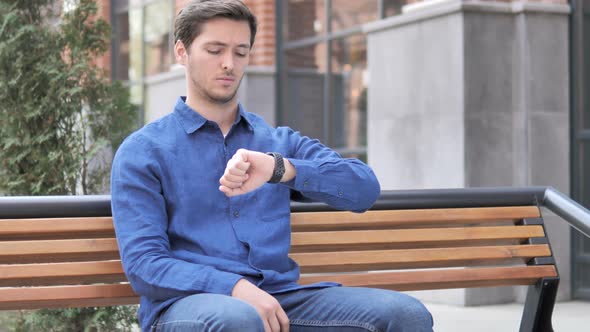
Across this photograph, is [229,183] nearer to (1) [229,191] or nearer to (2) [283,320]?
(1) [229,191]

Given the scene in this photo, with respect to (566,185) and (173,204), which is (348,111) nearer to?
(566,185)

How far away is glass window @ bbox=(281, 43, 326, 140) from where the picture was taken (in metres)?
11.6

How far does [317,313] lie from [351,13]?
789 centimetres

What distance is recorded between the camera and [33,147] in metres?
6.08

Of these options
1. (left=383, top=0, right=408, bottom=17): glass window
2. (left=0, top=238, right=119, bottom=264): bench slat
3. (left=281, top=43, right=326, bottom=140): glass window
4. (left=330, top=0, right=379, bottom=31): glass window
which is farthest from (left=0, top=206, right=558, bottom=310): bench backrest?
(left=281, top=43, right=326, bottom=140): glass window

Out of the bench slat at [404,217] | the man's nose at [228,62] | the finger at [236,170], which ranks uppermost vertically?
the man's nose at [228,62]

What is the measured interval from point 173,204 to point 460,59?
5.59 meters

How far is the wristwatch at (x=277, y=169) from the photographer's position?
3.22 metres

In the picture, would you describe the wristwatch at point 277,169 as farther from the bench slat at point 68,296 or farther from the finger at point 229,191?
the bench slat at point 68,296

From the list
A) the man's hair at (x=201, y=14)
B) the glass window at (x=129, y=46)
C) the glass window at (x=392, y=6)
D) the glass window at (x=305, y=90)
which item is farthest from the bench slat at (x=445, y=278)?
the glass window at (x=129, y=46)

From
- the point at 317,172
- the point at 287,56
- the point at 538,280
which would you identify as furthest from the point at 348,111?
the point at 317,172

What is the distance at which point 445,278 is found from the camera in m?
4.21

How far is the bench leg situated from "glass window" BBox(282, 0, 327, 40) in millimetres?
7277

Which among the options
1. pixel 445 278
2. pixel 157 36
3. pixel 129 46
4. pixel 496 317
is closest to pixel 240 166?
pixel 445 278
